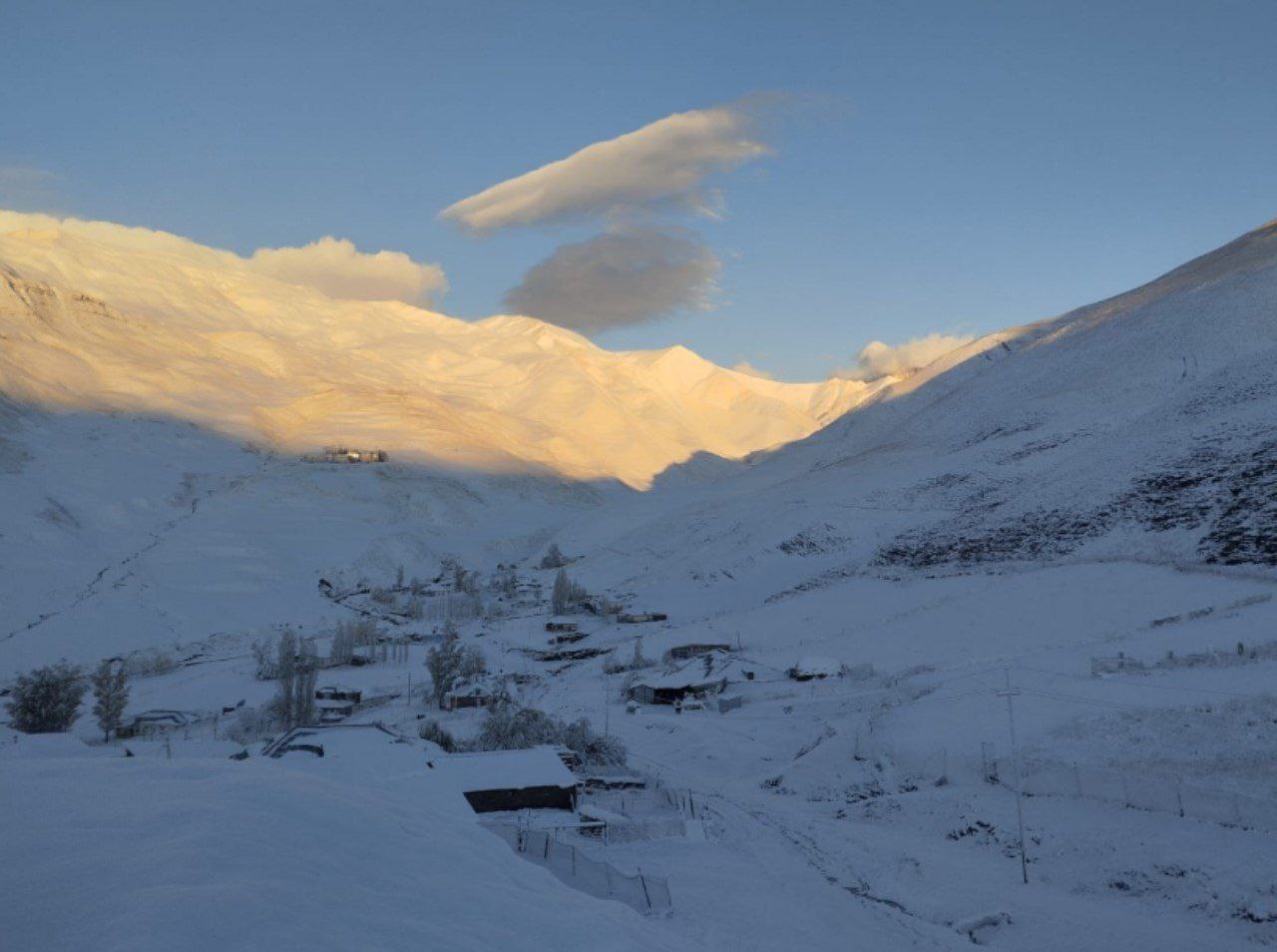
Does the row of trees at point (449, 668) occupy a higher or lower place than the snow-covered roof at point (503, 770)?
higher

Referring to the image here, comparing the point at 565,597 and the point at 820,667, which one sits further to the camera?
the point at 565,597

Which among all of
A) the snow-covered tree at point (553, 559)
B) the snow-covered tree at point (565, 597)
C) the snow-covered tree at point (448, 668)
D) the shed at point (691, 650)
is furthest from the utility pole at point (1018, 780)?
the snow-covered tree at point (553, 559)

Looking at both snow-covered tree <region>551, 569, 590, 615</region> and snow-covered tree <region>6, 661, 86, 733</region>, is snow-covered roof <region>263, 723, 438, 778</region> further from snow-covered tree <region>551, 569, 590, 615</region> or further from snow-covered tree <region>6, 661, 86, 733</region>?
snow-covered tree <region>551, 569, 590, 615</region>

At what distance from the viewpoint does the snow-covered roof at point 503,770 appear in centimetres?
2253

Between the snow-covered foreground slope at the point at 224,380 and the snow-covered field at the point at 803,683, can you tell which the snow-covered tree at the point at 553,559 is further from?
the snow-covered foreground slope at the point at 224,380

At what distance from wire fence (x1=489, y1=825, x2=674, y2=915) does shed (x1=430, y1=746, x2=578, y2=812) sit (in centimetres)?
424

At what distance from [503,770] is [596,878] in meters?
8.28

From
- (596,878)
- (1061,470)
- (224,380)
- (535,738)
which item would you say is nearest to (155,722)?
(535,738)

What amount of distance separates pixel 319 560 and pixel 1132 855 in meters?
86.5

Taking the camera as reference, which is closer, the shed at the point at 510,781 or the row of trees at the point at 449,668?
the shed at the point at 510,781

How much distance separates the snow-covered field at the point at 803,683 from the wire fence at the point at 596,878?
30.1 inches

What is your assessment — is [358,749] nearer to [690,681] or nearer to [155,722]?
[690,681]

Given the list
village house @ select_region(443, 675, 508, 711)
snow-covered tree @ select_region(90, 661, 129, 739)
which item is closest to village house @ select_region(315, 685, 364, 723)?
village house @ select_region(443, 675, 508, 711)

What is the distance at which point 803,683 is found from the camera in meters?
40.8
